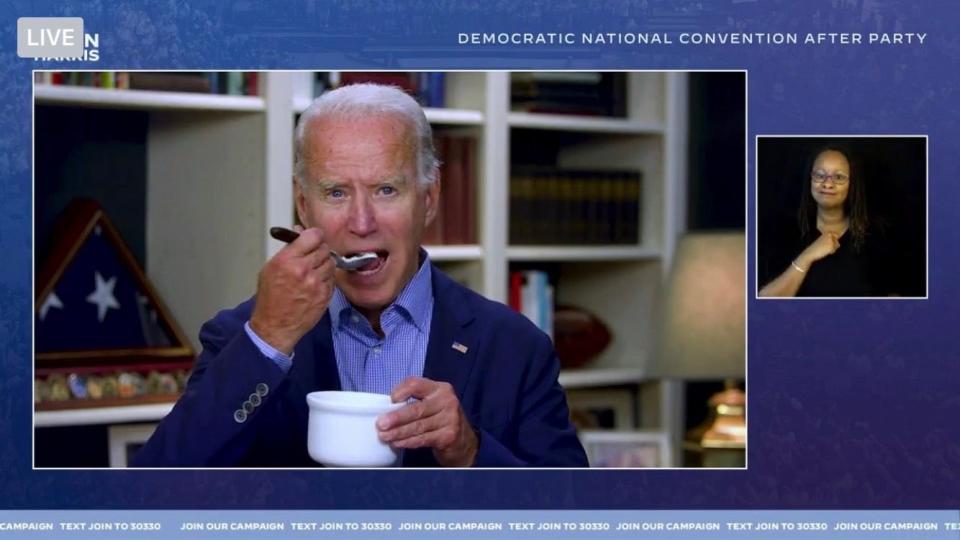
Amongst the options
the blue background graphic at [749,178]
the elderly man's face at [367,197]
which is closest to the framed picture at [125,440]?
the blue background graphic at [749,178]

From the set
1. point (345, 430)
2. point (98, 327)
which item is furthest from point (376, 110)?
point (98, 327)

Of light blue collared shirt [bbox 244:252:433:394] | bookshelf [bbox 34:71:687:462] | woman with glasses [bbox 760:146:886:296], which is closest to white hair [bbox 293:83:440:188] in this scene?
light blue collared shirt [bbox 244:252:433:394]

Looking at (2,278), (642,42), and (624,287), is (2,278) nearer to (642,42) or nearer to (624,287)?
(642,42)

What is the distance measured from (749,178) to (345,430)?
2.12ft

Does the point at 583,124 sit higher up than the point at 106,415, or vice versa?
the point at 583,124

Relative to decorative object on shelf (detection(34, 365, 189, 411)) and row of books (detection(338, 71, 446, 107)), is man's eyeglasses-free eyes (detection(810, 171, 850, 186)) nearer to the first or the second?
row of books (detection(338, 71, 446, 107))

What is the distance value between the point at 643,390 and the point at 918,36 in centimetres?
125

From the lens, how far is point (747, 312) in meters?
2.08

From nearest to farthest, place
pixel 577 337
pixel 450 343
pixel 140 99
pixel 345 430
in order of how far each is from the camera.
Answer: pixel 345 430 → pixel 450 343 → pixel 140 99 → pixel 577 337

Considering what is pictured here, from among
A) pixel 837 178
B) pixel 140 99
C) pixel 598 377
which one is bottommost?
pixel 598 377

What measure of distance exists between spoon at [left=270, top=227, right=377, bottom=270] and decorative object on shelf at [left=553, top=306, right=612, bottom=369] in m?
1.06

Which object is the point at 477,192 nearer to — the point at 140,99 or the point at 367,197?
the point at 140,99

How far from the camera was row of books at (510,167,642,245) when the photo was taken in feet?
9.39

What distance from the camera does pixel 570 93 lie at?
113 inches
